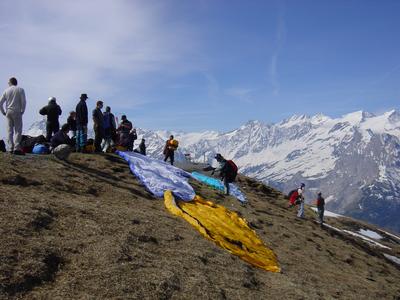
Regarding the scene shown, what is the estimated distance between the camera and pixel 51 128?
2658 centimetres

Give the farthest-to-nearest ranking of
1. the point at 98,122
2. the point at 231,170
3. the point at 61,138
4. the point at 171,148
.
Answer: the point at 171,148 < the point at 231,170 < the point at 98,122 < the point at 61,138

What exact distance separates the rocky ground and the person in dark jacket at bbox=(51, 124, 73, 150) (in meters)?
1.12

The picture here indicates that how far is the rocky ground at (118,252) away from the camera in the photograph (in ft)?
38.6

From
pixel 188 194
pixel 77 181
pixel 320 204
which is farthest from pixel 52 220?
pixel 320 204

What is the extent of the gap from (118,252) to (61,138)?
13.7m

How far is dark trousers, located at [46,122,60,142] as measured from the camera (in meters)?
26.3

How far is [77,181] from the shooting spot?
2078 centimetres

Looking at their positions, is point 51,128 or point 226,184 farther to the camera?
point 226,184

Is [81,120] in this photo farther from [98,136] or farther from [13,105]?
[13,105]

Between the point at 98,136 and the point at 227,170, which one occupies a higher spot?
the point at 98,136

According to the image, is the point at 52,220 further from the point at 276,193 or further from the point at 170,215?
the point at 276,193

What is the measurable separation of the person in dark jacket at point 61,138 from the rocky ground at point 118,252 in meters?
1.12

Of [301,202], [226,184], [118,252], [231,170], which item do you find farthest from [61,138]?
[301,202]

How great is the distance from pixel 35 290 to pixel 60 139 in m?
15.8
